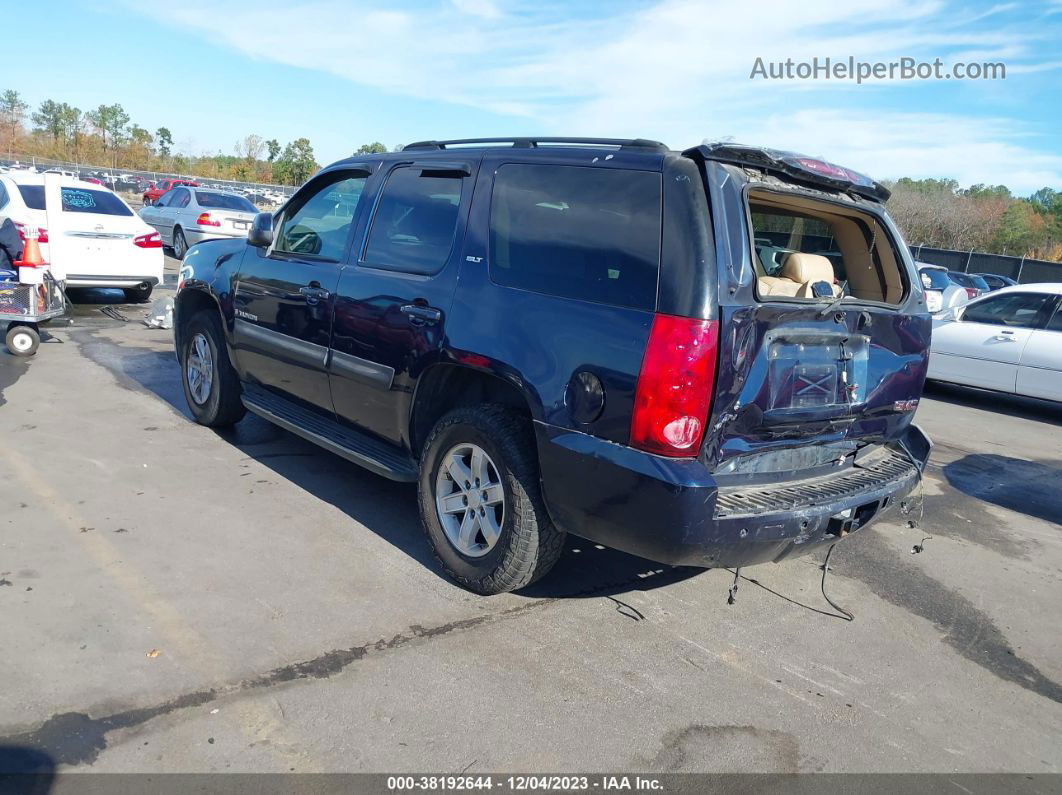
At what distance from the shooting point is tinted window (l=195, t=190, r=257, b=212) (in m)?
17.5

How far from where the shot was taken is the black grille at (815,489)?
336 cm

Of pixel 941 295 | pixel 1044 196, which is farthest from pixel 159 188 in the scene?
pixel 1044 196

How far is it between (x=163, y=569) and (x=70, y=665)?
861mm

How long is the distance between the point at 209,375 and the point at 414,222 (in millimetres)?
2583

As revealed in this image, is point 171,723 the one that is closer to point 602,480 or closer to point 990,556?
point 602,480

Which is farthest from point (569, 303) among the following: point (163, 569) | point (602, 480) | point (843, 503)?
point (163, 569)

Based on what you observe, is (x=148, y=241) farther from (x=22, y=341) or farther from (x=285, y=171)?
(x=285, y=171)

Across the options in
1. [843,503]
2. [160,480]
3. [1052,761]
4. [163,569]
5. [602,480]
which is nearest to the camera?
[1052,761]

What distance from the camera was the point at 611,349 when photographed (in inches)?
130

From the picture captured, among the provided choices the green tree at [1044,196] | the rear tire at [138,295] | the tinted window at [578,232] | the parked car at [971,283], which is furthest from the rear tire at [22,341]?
the green tree at [1044,196]

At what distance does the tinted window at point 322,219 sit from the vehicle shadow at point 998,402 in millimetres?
8171

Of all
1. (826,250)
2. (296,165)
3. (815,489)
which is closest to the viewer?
(815,489)

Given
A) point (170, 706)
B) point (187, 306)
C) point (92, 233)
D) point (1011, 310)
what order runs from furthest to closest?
point (92, 233) → point (1011, 310) → point (187, 306) → point (170, 706)

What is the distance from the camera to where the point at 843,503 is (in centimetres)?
363
